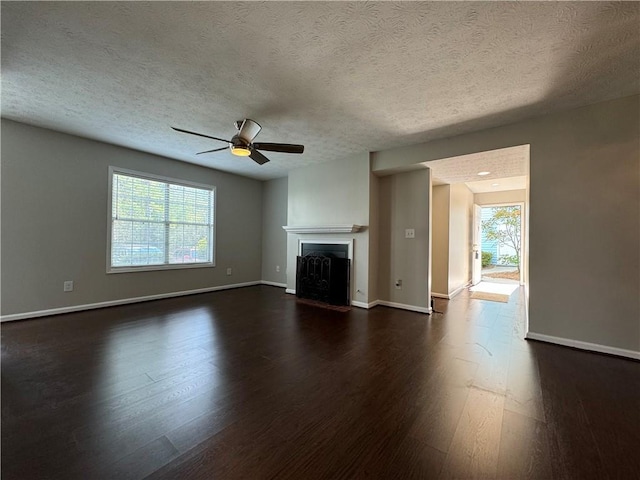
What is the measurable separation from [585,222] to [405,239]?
2113 mm

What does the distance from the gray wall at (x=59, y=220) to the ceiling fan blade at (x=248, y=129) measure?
102 inches

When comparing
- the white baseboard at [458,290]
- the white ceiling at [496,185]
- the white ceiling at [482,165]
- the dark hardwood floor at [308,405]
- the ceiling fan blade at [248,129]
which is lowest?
the dark hardwood floor at [308,405]

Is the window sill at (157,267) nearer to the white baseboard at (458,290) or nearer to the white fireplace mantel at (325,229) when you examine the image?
the white fireplace mantel at (325,229)

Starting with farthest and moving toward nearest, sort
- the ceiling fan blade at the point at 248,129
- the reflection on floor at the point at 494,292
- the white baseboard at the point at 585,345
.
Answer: the reflection on floor at the point at 494,292, the ceiling fan blade at the point at 248,129, the white baseboard at the point at 585,345

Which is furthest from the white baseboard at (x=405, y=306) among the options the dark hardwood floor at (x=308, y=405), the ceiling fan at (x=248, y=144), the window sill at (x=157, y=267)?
the window sill at (x=157, y=267)

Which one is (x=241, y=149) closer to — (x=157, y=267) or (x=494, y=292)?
(x=157, y=267)

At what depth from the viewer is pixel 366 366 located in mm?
2340

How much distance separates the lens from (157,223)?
15.7 ft

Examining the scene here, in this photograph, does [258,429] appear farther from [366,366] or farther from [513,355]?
[513,355]

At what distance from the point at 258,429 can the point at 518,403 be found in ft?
5.66

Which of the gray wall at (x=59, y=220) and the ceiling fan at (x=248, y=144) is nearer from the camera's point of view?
the ceiling fan at (x=248, y=144)

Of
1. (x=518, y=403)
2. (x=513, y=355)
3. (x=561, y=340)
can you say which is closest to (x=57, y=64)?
(x=518, y=403)

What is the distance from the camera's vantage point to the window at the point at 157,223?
14.1 feet

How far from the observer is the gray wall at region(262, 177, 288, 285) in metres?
6.20
